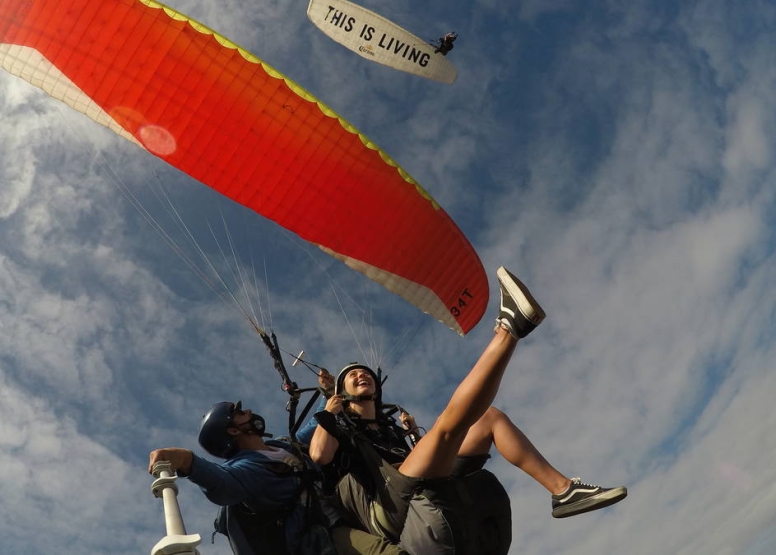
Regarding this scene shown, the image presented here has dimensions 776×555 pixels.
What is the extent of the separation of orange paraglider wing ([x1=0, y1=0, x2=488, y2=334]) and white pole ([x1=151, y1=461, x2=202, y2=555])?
6440 millimetres

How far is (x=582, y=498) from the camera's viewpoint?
11.7ft

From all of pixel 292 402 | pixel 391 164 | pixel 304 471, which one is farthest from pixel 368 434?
A: pixel 391 164

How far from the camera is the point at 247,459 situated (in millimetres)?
3770

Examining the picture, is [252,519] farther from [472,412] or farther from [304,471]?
[472,412]

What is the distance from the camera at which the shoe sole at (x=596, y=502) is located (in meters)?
3.53

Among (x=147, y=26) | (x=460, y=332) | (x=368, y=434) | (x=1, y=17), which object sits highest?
(x=147, y=26)

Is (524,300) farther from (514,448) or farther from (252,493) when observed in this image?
(252,493)

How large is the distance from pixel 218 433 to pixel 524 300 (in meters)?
2.48

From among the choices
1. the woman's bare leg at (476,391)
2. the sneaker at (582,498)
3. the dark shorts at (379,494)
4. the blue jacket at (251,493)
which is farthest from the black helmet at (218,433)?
the sneaker at (582,498)

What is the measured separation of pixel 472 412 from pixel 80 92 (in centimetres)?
752

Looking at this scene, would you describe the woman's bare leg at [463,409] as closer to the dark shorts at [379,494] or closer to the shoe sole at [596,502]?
the dark shorts at [379,494]

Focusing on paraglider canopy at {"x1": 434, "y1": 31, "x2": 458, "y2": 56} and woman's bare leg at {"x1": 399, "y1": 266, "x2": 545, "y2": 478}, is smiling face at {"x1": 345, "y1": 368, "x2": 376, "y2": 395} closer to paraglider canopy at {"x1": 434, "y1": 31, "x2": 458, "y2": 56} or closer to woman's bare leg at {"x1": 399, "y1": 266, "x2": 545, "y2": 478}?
woman's bare leg at {"x1": 399, "y1": 266, "x2": 545, "y2": 478}

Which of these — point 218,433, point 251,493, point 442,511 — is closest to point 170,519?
point 251,493

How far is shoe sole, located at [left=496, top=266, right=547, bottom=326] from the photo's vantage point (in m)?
3.08
